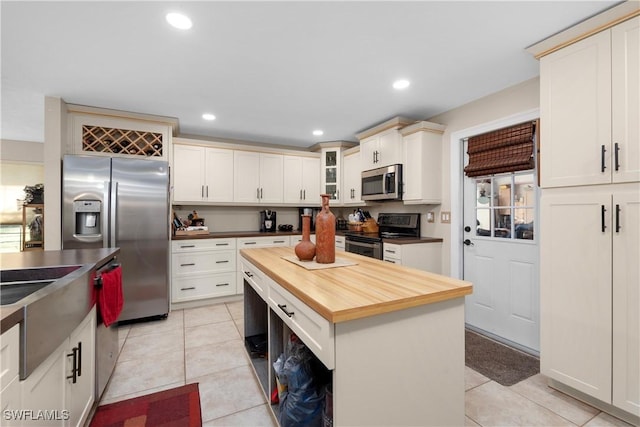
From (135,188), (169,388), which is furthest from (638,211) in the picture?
(135,188)

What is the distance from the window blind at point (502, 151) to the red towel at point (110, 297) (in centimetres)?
331

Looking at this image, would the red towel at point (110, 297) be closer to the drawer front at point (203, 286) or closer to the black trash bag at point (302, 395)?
the black trash bag at point (302, 395)

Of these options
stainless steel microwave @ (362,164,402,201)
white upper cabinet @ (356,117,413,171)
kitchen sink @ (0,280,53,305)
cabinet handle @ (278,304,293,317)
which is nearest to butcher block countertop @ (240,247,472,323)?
cabinet handle @ (278,304,293,317)

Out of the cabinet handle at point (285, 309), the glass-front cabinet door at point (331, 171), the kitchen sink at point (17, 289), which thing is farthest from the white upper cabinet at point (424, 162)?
the kitchen sink at point (17, 289)

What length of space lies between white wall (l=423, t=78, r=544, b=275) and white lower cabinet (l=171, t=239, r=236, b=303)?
2784mm

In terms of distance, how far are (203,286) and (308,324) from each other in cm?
307

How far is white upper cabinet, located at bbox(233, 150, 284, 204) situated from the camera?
4230 millimetres

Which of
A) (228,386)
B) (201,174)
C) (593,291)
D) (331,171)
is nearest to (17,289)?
(228,386)

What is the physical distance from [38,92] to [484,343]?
5.01 m

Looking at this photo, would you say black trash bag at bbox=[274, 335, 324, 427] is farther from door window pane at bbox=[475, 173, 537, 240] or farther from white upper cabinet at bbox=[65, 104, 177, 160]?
white upper cabinet at bbox=[65, 104, 177, 160]

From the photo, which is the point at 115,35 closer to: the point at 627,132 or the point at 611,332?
the point at 627,132

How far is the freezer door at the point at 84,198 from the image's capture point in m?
2.90

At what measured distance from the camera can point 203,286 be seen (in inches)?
148

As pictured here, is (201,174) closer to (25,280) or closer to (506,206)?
(25,280)
